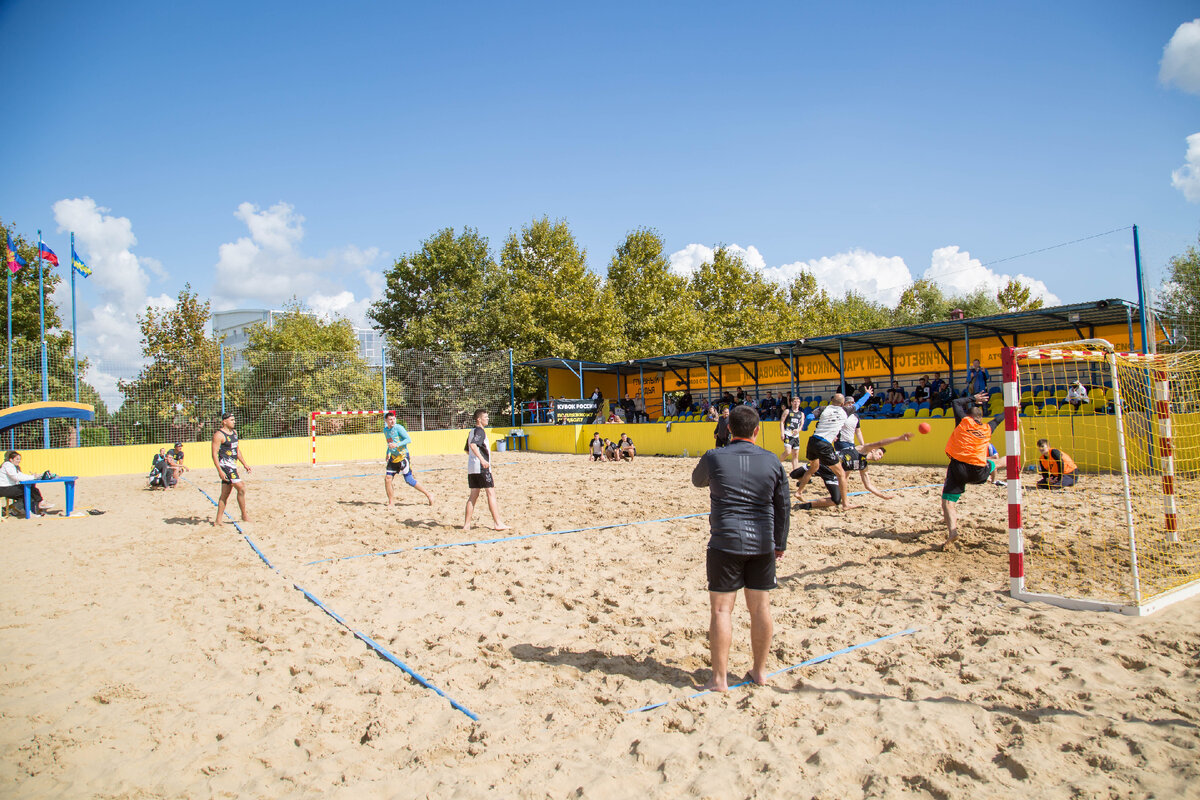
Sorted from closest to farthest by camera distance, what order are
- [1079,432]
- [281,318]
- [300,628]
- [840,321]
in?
[300,628]
[1079,432]
[281,318]
[840,321]

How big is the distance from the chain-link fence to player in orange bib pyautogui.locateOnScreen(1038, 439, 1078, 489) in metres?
20.1

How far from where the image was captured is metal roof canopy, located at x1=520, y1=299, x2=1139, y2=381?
52.6 ft

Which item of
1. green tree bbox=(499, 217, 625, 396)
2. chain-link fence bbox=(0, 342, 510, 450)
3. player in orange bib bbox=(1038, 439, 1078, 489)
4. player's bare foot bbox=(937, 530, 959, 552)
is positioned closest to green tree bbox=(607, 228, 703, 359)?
green tree bbox=(499, 217, 625, 396)

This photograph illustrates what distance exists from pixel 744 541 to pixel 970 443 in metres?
4.24

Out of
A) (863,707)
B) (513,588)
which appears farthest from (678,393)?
(863,707)

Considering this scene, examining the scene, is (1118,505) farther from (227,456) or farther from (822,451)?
(227,456)

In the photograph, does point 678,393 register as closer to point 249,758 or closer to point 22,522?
point 22,522

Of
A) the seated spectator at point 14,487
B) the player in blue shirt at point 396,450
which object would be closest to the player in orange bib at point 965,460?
the player in blue shirt at point 396,450

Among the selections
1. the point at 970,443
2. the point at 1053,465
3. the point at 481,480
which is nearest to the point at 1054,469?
the point at 1053,465

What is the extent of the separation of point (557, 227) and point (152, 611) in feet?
112

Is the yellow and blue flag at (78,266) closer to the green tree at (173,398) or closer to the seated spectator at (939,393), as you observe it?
the green tree at (173,398)

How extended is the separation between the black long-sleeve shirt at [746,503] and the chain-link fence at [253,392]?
21416 mm

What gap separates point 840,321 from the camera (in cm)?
4750

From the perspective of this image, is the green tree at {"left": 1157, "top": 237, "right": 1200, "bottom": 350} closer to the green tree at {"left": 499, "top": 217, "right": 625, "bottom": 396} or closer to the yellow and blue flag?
the green tree at {"left": 499, "top": 217, "right": 625, "bottom": 396}
